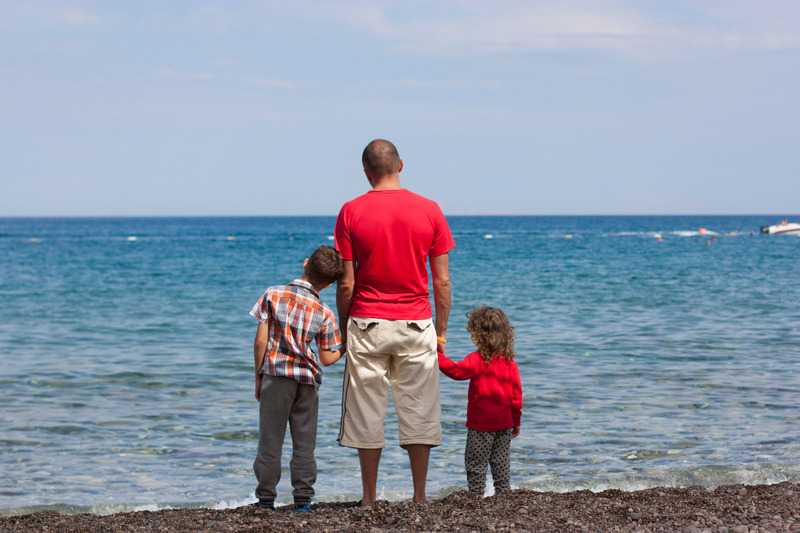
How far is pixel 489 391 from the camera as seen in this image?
4.85 metres

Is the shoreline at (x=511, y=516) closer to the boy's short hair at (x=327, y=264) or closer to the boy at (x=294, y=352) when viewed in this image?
the boy at (x=294, y=352)

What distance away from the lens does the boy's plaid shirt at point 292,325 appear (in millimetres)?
4438

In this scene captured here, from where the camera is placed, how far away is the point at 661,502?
4.66 meters

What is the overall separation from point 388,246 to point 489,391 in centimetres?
130

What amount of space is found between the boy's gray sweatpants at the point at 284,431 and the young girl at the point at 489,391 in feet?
2.95

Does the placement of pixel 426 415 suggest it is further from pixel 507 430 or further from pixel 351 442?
pixel 507 430

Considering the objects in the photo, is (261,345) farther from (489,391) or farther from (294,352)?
(489,391)

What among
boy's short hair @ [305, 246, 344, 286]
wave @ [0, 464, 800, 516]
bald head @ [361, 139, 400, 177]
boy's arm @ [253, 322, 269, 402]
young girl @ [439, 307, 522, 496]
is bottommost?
wave @ [0, 464, 800, 516]

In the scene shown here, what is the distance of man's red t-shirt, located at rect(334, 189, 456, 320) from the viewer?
4246mm

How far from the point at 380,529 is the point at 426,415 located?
0.73m

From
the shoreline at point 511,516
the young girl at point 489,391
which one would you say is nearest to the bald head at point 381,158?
the young girl at point 489,391

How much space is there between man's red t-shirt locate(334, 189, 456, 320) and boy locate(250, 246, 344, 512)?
0.54ft

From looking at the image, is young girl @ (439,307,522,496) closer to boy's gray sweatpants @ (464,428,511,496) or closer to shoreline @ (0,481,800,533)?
boy's gray sweatpants @ (464,428,511,496)

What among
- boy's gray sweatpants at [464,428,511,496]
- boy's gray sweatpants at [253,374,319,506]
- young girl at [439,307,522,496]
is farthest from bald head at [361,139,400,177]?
boy's gray sweatpants at [464,428,511,496]
